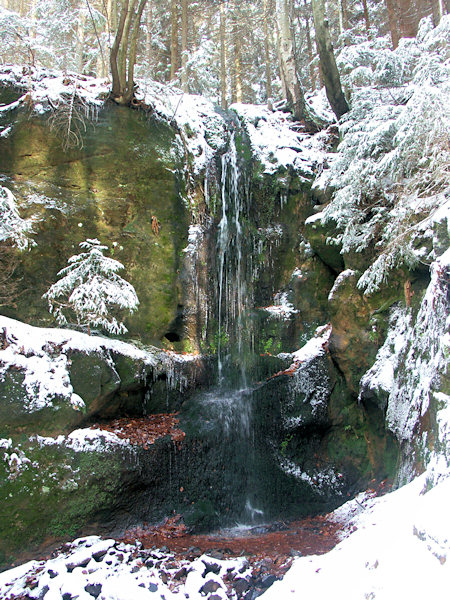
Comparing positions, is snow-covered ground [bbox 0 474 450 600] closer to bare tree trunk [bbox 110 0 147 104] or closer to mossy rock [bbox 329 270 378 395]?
mossy rock [bbox 329 270 378 395]

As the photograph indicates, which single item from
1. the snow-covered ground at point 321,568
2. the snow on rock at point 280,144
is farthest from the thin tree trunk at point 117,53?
the snow-covered ground at point 321,568

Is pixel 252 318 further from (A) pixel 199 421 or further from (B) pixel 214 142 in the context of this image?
(B) pixel 214 142

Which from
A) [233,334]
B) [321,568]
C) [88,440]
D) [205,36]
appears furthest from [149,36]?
[321,568]

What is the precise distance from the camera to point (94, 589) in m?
4.44

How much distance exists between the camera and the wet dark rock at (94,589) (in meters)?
4.40

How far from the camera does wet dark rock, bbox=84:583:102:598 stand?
4.40 metres

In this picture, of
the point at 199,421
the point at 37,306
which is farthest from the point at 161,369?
the point at 37,306

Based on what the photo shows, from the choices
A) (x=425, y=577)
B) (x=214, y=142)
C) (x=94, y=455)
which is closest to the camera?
(x=425, y=577)

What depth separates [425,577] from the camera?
7.84ft

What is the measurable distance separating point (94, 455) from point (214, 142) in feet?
28.2

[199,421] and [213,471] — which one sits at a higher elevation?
[199,421]

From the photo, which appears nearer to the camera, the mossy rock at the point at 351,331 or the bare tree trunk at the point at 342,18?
the mossy rock at the point at 351,331

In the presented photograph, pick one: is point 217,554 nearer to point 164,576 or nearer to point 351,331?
point 164,576

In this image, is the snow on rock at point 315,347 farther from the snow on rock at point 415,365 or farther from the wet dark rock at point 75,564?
the wet dark rock at point 75,564
